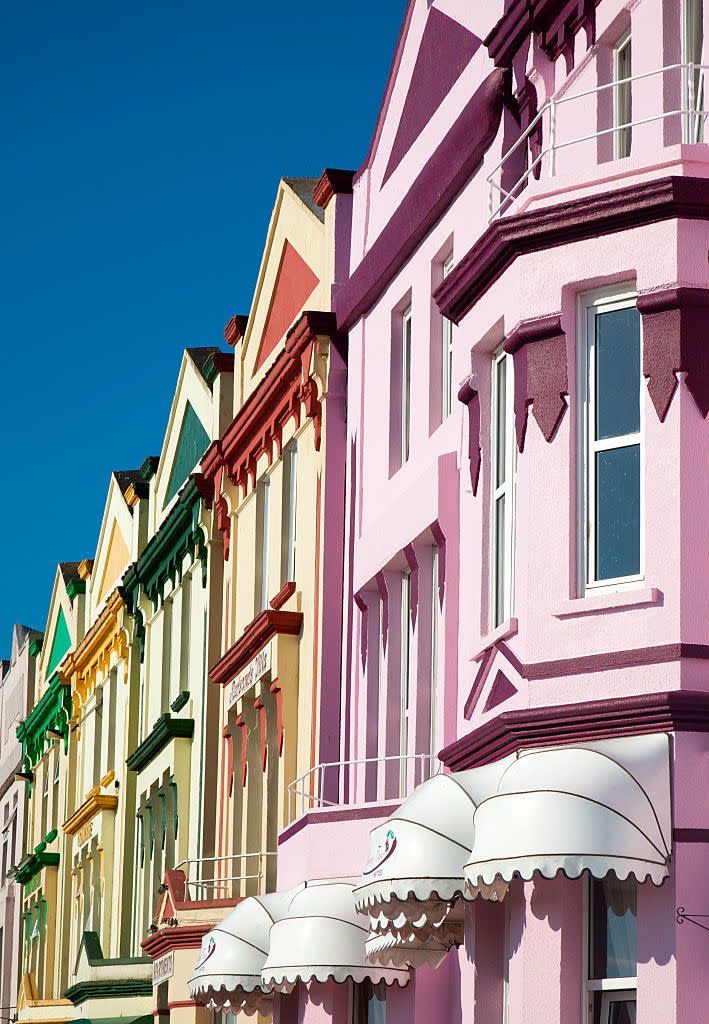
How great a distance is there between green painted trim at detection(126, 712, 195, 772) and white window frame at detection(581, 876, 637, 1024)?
62.1ft

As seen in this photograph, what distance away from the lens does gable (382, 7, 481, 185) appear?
2230 cm

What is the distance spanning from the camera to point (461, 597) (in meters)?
18.8

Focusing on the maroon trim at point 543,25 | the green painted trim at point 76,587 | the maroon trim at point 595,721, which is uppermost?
the maroon trim at point 543,25

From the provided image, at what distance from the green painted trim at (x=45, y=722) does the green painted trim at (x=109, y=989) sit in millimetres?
12297

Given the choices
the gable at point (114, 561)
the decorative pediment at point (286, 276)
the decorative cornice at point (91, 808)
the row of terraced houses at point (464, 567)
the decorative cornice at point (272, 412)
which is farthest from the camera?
the gable at point (114, 561)

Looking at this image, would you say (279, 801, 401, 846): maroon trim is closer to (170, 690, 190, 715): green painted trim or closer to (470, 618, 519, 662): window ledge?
(470, 618, 519, 662): window ledge

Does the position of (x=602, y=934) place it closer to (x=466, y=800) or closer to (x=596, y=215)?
(x=466, y=800)

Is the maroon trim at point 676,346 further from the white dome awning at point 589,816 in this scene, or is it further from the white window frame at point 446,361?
the white window frame at point 446,361

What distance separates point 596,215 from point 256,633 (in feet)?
42.5

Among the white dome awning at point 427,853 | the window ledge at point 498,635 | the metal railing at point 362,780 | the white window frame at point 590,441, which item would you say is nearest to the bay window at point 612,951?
the white dome awning at point 427,853

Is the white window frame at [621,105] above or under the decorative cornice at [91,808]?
above

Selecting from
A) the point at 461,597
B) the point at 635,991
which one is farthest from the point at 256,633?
the point at 635,991

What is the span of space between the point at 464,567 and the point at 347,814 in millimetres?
4315

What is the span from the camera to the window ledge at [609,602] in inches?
601
